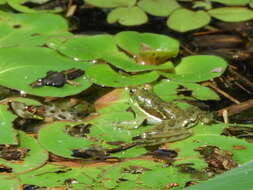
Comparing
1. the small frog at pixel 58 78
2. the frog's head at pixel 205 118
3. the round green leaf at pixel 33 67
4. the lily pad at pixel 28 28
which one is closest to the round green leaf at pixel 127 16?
the lily pad at pixel 28 28

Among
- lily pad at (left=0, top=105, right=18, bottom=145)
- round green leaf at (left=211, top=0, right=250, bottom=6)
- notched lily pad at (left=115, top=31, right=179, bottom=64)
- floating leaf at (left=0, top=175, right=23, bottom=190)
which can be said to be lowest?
floating leaf at (left=0, top=175, right=23, bottom=190)

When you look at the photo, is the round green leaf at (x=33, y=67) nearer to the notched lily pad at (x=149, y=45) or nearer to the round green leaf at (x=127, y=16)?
the notched lily pad at (x=149, y=45)

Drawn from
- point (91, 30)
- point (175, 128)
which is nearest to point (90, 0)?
point (91, 30)

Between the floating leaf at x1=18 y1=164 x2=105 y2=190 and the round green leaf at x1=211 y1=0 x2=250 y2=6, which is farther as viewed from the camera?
the round green leaf at x1=211 y1=0 x2=250 y2=6

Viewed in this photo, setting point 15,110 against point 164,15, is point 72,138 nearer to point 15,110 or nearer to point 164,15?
point 15,110

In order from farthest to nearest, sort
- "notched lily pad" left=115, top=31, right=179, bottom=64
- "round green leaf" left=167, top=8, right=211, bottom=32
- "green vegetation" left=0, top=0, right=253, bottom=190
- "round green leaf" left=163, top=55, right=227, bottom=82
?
"round green leaf" left=167, top=8, right=211, bottom=32 < "notched lily pad" left=115, top=31, right=179, bottom=64 < "round green leaf" left=163, top=55, right=227, bottom=82 < "green vegetation" left=0, top=0, right=253, bottom=190

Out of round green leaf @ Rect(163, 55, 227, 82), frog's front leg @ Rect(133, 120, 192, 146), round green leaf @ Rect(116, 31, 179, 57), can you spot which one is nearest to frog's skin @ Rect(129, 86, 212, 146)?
frog's front leg @ Rect(133, 120, 192, 146)

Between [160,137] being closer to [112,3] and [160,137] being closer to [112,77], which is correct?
[112,77]

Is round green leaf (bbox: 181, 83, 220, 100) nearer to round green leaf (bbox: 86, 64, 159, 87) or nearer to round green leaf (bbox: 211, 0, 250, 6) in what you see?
round green leaf (bbox: 86, 64, 159, 87)

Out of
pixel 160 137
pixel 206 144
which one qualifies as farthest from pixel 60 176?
pixel 206 144
